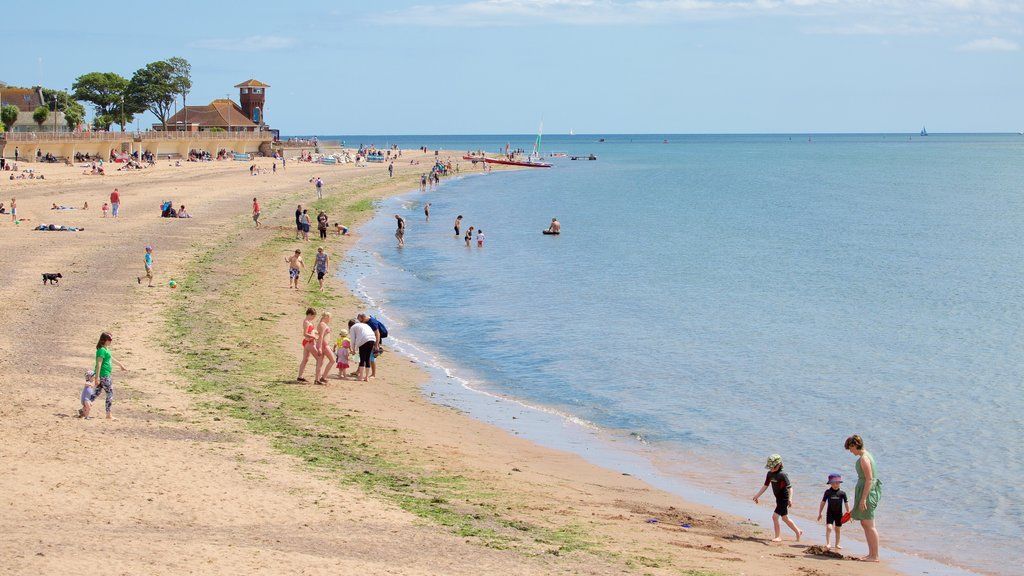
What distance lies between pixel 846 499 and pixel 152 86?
11661 centimetres

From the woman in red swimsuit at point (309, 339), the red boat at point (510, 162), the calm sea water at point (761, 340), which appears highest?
the red boat at point (510, 162)

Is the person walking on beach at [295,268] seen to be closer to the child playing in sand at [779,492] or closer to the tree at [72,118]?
the child playing in sand at [779,492]

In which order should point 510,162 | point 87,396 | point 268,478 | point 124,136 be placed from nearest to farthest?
point 268,478 < point 87,396 < point 124,136 < point 510,162

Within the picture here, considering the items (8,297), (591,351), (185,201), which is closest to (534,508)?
(591,351)

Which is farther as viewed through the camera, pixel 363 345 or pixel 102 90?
pixel 102 90

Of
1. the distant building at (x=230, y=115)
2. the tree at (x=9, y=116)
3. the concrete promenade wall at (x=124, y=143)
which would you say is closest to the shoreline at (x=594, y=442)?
the concrete promenade wall at (x=124, y=143)

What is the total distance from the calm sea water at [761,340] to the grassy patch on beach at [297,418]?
3869 millimetres

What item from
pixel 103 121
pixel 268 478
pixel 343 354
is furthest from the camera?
pixel 103 121

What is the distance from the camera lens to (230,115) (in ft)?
379

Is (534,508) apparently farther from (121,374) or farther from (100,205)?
(100,205)

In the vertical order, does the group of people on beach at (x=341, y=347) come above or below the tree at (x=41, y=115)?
below

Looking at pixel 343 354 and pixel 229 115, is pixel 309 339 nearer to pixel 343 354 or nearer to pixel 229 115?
pixel 343 354

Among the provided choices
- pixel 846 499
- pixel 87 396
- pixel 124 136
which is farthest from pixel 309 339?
pixel 124 136

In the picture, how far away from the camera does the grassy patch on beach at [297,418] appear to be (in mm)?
12375
